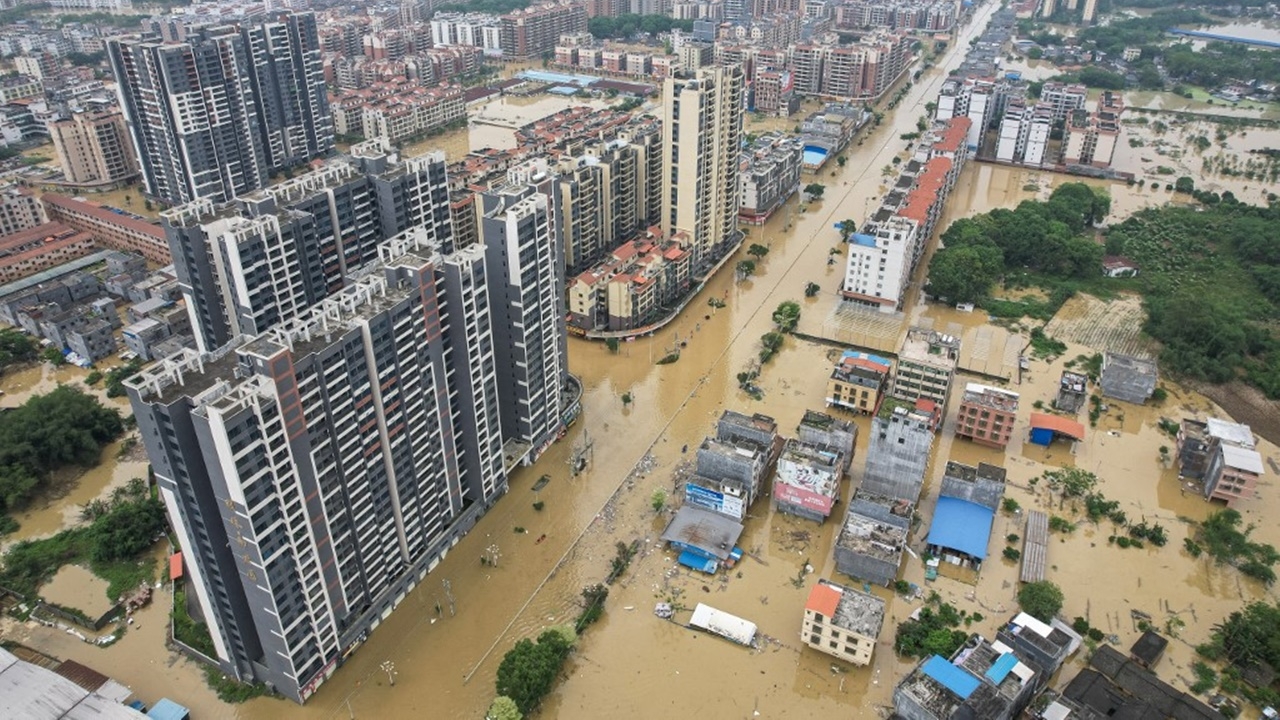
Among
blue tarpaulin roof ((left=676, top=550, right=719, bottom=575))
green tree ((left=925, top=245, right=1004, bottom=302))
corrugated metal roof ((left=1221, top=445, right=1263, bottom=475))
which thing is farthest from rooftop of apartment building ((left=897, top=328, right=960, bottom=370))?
blue tarpaulin roof ((left=676, top=550, right=719, bottom=575))

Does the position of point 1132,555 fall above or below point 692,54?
below

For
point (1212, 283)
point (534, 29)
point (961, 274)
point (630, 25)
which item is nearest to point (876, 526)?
point (961, 274)

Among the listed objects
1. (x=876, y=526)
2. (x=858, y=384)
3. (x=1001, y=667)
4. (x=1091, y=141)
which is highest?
(x=1091, y=141)

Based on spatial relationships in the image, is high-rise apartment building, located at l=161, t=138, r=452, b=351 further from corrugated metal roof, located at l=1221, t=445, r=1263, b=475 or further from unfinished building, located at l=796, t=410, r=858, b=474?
corrugated metal roof, located at l=1221, t=445, r=1263, b=475

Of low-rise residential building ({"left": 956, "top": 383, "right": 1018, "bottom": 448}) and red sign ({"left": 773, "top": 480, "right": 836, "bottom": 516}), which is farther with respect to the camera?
low-rise residential building ({"left": 956, "top": 383, "right": 1018, "bottom": 448})

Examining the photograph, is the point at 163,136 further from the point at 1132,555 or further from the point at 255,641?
the point at 1132,555

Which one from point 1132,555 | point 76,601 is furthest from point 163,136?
point 1132,555

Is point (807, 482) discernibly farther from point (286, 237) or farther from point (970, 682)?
point (286, 237)
